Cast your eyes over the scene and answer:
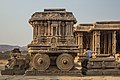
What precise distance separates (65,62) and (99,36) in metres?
22.2

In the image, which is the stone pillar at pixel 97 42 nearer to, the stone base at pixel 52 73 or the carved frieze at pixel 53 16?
the carved frieze at pixel 53 16

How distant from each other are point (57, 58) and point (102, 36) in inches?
993

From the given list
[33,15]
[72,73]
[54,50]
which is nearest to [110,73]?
[72,73]

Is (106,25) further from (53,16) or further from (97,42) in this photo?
(53,16)

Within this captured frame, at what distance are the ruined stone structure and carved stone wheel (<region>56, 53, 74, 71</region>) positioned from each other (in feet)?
71.8

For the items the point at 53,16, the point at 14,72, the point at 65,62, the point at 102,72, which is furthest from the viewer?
the point at 53,16

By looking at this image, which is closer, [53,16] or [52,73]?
[52,73]

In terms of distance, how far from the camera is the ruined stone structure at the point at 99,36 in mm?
36375

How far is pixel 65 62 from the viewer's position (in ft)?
47.5

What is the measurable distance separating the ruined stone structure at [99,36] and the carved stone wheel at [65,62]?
2189 cm

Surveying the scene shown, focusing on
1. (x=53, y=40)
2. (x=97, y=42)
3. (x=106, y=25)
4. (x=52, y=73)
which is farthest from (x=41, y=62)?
(x=106, y=25)

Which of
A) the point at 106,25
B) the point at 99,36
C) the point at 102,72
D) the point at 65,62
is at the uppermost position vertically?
the point at 106,25

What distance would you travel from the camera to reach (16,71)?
51.4 feet

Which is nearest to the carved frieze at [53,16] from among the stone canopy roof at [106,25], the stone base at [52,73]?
the stone base at [52,73]
